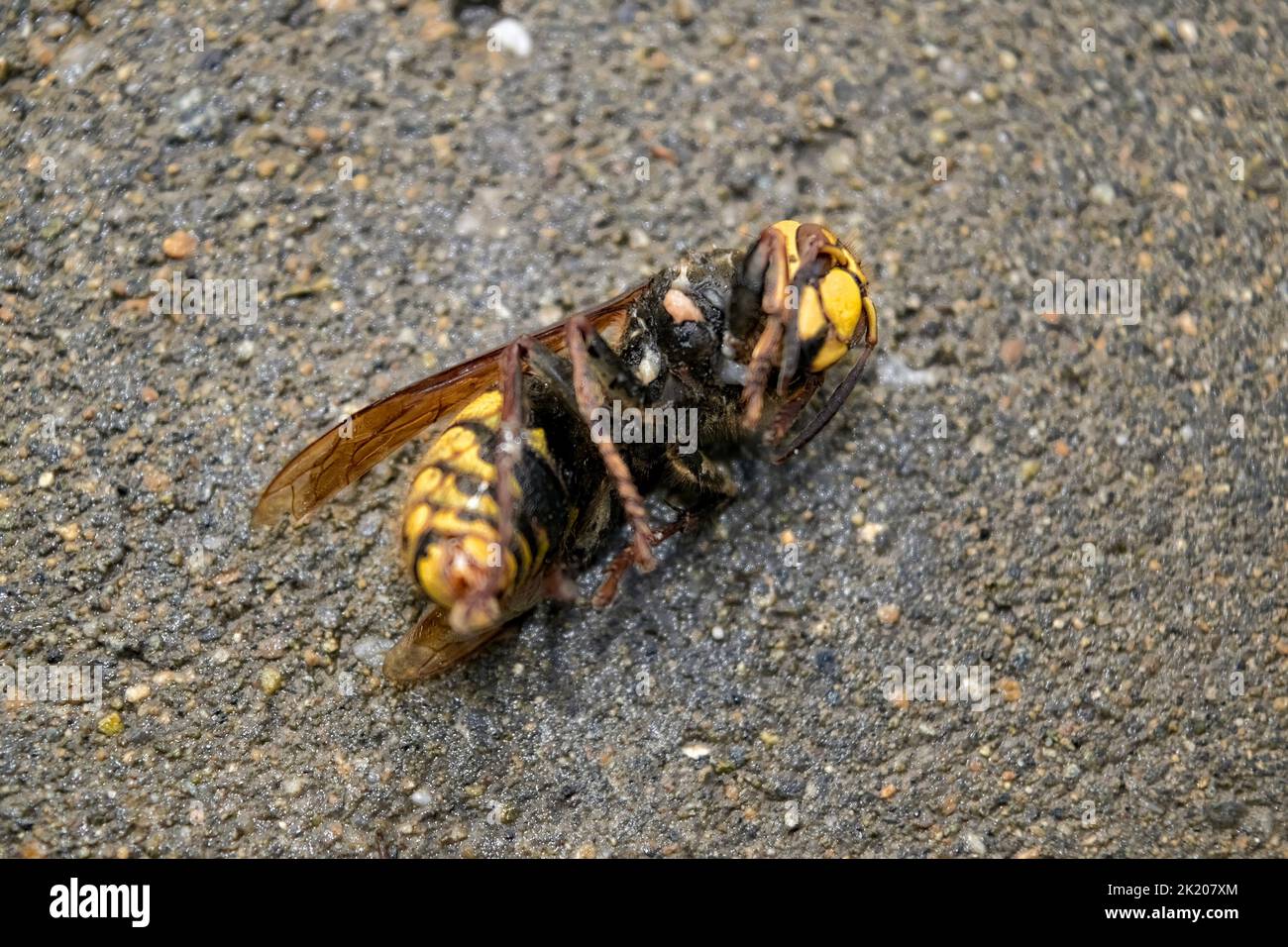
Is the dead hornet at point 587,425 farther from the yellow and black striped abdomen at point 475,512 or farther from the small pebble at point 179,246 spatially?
the small pebble at point 179,246

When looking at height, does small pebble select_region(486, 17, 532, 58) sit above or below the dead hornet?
above

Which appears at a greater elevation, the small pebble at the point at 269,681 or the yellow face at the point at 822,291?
the yellow face at the point at 822,291

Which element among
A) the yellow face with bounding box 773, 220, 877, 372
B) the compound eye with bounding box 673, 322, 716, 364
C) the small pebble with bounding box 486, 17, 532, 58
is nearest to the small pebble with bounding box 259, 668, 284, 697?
the compound eye with bounding box 673, 322, 716, 364

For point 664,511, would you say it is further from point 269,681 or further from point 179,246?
point 179,246

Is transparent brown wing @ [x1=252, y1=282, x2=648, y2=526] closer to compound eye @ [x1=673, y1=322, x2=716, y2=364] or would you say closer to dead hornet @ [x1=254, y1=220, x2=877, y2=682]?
dead hornet @ [x1=254, y1=220, x2=877, y2=682]

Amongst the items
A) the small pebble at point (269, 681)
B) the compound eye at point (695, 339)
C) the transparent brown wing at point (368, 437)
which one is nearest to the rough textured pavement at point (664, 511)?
the small pebble at point (269, 681)

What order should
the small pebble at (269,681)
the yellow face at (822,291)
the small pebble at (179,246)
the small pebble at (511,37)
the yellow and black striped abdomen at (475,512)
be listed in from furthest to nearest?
the small pebble at (511,37) → the small pebble at (179,246) → the small pebble at (269,681) → the yellow face at (822,291) → the yellow and black striped abdomen at (475,512)
